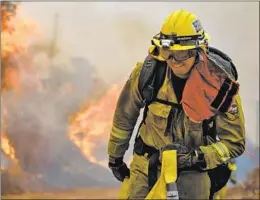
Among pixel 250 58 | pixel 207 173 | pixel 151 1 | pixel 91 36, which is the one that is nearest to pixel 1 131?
pixel 91 36

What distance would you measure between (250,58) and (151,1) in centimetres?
72

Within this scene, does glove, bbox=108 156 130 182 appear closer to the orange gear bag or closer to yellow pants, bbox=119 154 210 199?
yellow pants, bbox=119 154 210 199

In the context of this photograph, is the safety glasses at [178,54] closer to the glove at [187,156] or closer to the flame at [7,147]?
the glove at [187,156]

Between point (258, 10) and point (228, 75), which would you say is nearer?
point (228, 75)

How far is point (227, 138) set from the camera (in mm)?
2547

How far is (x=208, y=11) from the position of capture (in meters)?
5.22

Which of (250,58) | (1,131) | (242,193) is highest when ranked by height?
(250,58)

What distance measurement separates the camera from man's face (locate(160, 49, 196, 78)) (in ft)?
7.97

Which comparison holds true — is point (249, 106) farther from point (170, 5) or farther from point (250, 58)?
point (170, 5)

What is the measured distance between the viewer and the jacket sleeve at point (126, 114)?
262cm

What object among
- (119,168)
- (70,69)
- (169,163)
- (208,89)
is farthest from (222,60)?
(70,69)

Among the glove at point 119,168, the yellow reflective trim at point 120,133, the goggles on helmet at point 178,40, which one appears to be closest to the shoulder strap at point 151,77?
the goggles on helmet at point 178,40

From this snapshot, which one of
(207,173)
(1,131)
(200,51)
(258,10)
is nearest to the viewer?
(200,51)

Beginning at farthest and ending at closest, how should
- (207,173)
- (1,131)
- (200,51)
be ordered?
(1,131) → (207,173) → (200,51)
